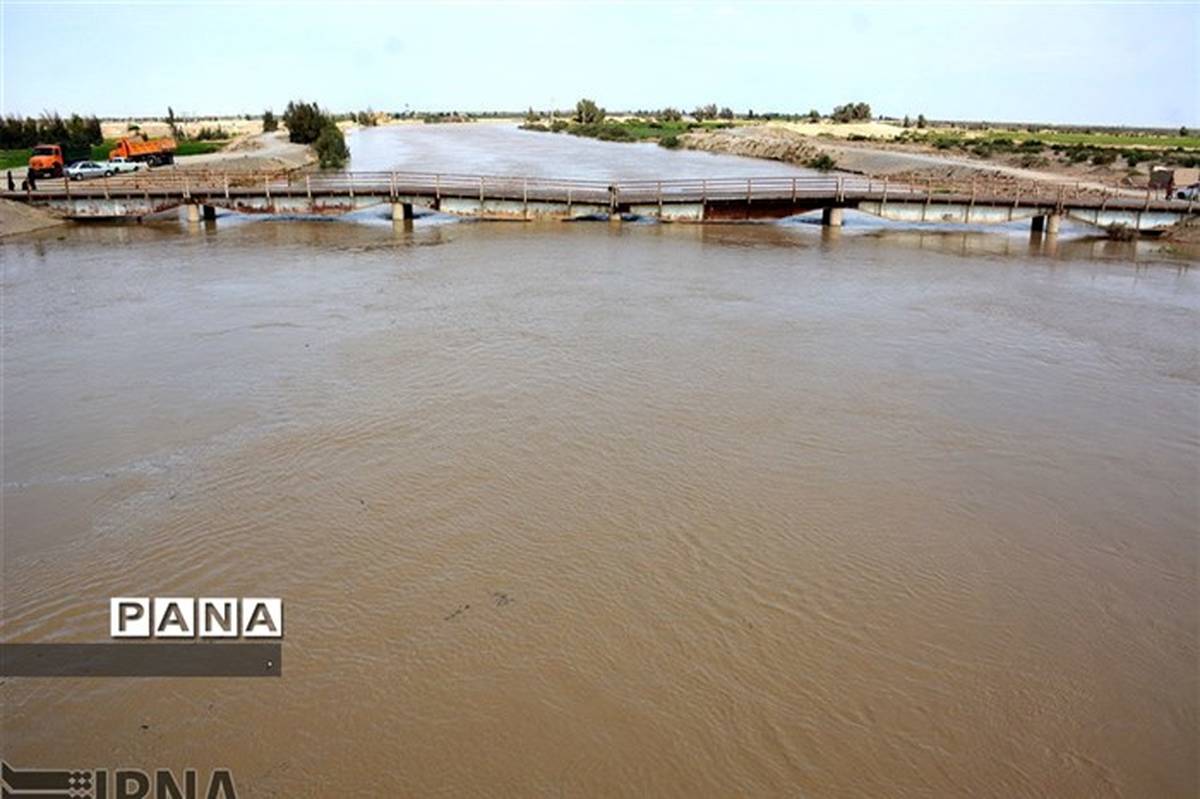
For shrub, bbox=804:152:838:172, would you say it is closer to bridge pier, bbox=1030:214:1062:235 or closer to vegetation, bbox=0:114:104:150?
bridge pier, bbox=1030:214:1062:235

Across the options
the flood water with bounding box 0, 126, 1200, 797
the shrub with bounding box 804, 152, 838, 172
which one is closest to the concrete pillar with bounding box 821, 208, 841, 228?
the flood water with bounding box 0, 126, 1200, 797

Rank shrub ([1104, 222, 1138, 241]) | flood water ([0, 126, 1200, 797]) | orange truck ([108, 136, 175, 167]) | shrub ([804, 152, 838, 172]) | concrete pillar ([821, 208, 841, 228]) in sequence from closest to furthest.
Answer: flood water ([0, 126, 1200, 797]) < shrub ([1104, 222, 1138, 241]) < concrete pillar ([821, 208, 841, 228]) < orange truck ([108, 136, 175, 167]) < shrub ([804, 152, 838, 172])

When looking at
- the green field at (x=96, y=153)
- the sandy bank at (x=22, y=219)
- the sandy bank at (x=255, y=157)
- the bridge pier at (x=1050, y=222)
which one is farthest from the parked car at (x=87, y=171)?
the bridge pier at (x=1050, y=222)

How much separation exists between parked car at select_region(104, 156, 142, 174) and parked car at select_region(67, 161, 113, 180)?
0.86m

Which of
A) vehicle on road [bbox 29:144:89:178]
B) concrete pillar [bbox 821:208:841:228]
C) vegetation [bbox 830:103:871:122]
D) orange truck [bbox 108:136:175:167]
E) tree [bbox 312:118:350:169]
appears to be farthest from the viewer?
vegetation [bbox 830:103:871:122]

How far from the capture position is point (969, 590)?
8.05m

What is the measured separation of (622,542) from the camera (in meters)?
8.80

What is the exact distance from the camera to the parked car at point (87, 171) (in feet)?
133

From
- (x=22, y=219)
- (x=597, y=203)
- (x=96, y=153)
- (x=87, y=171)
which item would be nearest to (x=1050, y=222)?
(x=597, y=203)

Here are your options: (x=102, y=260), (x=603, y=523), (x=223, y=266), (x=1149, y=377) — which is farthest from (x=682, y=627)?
(x=102, y=260)

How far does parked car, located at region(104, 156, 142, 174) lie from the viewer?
1704 inches

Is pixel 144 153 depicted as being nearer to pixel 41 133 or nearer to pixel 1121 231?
pixel 41 133

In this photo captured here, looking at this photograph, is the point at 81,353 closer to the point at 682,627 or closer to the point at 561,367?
the point at 561,367

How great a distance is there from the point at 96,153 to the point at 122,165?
11909 millimetres
